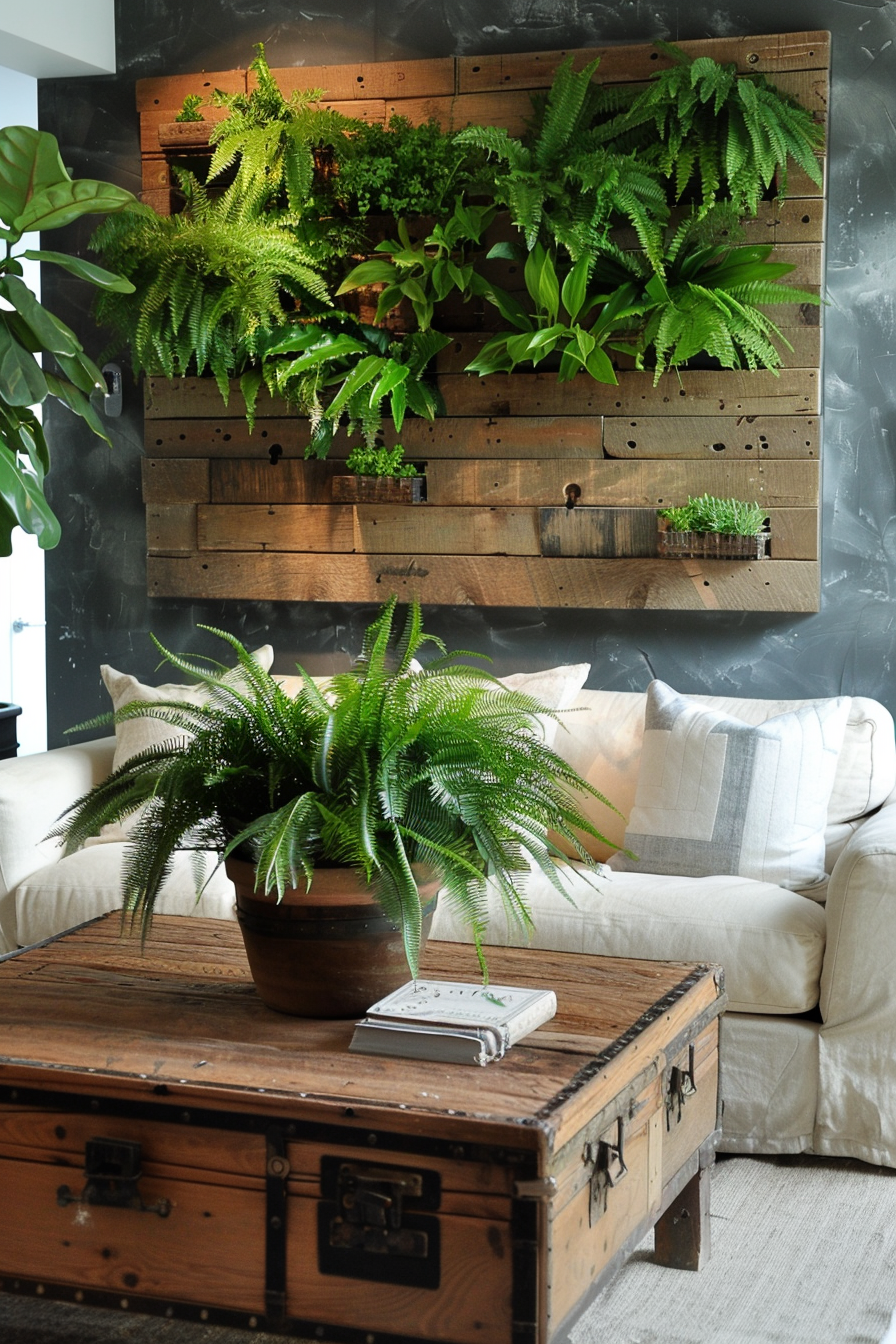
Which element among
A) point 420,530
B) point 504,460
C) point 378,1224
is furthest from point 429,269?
point 378,1224

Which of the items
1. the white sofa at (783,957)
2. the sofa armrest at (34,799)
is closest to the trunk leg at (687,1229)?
the white sofa at (783,957)

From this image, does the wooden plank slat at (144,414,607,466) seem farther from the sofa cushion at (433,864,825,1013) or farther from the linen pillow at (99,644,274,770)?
the sofa cushion at (433,864,825,1013)

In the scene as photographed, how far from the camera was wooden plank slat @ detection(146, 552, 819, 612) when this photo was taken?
3363 millimetres

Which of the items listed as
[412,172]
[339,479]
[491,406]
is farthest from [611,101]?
[339,479]

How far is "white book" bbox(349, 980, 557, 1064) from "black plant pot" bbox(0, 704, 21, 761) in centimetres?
209

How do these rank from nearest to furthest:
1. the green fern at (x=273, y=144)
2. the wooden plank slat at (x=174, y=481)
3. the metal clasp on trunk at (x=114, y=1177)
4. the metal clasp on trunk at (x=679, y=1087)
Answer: the metal clasp on trunk at (x=114, y=1177) → the metal clasp on trunk at (x=679, y=1087) → the green fern at (x=273, y=144) → the wooden plank slat at (x=174, y=481)

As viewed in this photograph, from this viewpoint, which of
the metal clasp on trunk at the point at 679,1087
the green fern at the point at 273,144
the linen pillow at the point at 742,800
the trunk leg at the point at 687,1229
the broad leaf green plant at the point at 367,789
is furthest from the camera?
the green fern at the point at 273,144

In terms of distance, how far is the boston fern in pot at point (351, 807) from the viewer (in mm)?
1717

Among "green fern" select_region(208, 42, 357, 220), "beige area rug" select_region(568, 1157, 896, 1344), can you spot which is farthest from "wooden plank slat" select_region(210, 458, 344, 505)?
"beige area rug" select_region(568, 1157, 896, 1344)

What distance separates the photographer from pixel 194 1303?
1.58m

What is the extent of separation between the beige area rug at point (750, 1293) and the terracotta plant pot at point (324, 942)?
0.49 m

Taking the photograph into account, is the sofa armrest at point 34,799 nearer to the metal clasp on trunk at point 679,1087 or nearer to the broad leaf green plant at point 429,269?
the broad leaf green plant at point 429,269

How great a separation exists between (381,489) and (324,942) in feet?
6.32

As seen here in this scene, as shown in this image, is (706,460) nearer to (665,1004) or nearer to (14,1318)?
(665,1004)
